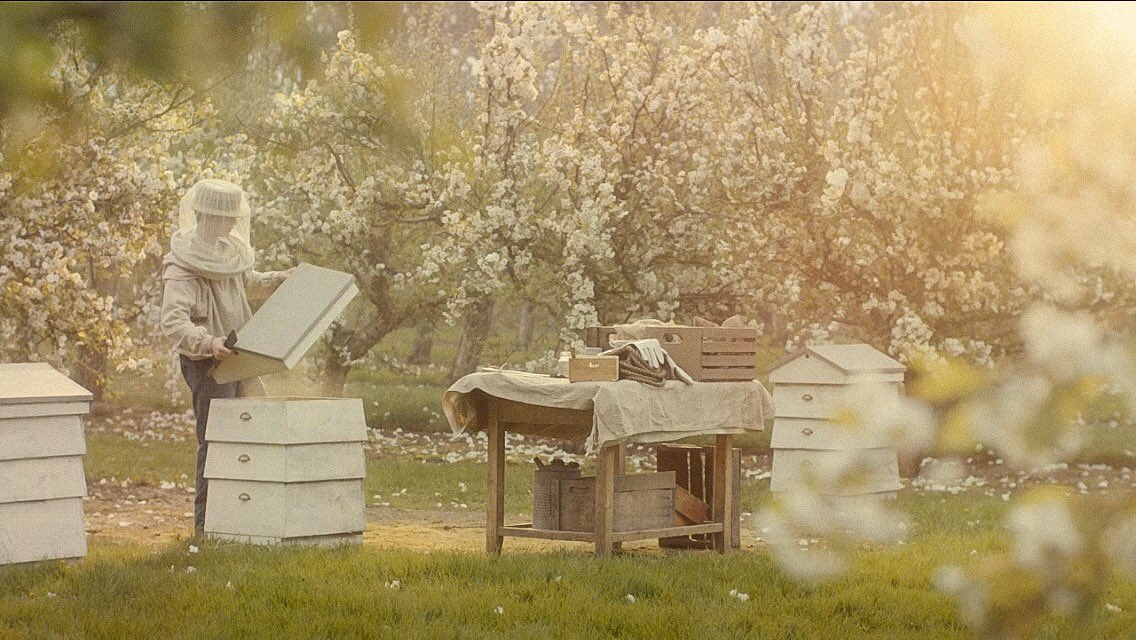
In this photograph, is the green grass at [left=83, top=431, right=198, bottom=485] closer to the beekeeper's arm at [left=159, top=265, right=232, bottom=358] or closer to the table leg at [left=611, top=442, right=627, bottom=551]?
the beekeeper's arm at [left=159, top=265, right=232, bottom=358]

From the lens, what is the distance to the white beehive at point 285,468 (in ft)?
24.7

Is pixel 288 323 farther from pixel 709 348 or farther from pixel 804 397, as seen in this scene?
pixel 804 397

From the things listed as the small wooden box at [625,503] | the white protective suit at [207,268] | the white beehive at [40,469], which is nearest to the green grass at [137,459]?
the white protective suit at [207,268]

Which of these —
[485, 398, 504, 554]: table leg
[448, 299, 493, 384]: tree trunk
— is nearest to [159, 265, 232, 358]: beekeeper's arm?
[485, 398, 504, 554]: table leg

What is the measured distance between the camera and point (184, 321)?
7.83 m

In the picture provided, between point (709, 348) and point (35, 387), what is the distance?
11.4 ft

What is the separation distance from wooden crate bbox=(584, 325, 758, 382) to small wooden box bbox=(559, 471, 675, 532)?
23.4 inches

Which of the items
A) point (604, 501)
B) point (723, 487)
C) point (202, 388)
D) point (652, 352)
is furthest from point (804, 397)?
point (202, 388)

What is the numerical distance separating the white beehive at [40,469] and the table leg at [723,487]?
3.40m

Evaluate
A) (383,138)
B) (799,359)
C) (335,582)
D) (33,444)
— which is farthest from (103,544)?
(383,138)

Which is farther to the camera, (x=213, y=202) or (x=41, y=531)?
(x=213, y=202)

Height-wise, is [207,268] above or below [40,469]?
above

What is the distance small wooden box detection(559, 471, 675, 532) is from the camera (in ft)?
25.2

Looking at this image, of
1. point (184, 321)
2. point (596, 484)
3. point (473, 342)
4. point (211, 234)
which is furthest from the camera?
point (473, 342)
